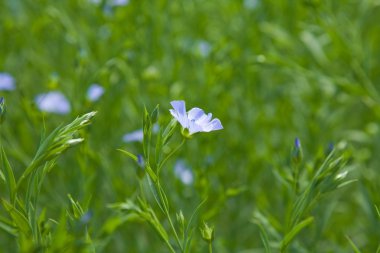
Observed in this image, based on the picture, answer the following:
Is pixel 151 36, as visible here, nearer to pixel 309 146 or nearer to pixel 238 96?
pixel 238 96

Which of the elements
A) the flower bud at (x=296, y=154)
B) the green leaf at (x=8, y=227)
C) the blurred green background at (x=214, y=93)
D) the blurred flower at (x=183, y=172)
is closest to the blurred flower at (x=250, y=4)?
the blurred green background at (x=214, y=93)

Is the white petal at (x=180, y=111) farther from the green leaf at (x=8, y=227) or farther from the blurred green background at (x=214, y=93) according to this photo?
the blurred green background at (x=214, y=93)

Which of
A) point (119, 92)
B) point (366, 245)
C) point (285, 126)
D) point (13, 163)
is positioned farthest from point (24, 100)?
point (366, 245)

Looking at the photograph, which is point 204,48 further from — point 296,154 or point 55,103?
point 296,154

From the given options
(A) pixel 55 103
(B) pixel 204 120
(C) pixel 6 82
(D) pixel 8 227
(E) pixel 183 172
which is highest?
(B) pixel 204 120

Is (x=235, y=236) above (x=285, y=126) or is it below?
below

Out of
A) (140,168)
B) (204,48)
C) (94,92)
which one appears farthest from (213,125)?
(204,48)
